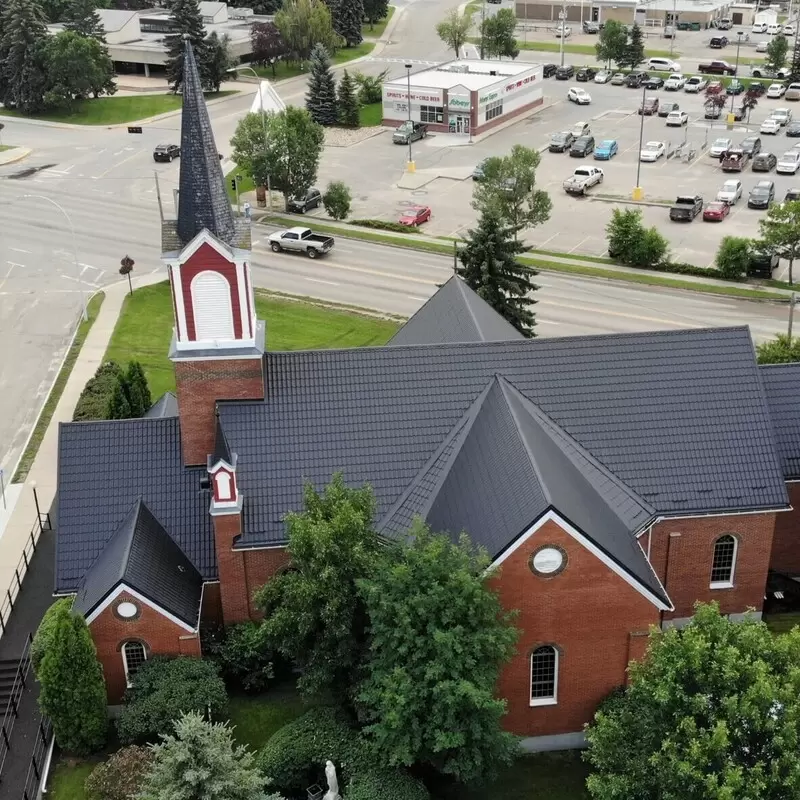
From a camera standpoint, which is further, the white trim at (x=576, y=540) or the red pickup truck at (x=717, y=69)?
the red pickup truck at (x=717, y=69)

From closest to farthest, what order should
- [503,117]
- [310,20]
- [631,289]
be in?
[631,289] → [503,117] → [310,20]

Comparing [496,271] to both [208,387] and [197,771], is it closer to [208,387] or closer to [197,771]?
[208,387]

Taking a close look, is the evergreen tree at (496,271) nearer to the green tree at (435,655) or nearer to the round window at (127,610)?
the round window at (127,610)

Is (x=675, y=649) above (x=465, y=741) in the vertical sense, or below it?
above

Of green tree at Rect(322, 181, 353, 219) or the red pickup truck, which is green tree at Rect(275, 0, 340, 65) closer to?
the red pickup truck

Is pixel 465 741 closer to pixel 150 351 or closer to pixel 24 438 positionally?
pixel 24 438

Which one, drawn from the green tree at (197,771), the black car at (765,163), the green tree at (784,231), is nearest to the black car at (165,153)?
the black car at (765,163)

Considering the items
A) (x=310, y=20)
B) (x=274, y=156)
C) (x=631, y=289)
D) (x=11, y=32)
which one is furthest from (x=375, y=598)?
(x=310, y=20)
